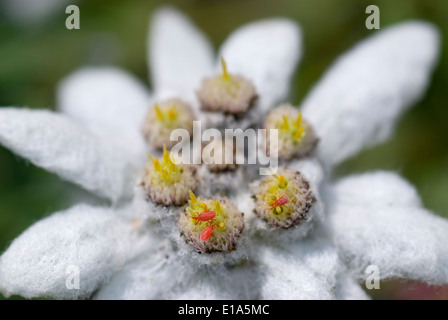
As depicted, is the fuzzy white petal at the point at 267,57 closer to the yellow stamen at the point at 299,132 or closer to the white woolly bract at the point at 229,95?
the white woolly bract at the point at 229,95

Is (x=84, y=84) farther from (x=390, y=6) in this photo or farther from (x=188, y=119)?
(x=390, y=6)

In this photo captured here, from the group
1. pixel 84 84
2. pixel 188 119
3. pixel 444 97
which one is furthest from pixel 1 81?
pixel 444 97

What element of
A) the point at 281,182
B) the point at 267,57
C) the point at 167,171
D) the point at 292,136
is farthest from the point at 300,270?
the point at 267,57

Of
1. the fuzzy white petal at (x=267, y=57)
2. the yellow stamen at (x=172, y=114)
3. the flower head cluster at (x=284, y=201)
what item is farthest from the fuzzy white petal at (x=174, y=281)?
the fuzzy white petal at (x=267, y=57)

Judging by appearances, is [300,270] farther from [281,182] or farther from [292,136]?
[292,136]

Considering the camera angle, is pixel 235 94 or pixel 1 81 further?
pixel 1 81
